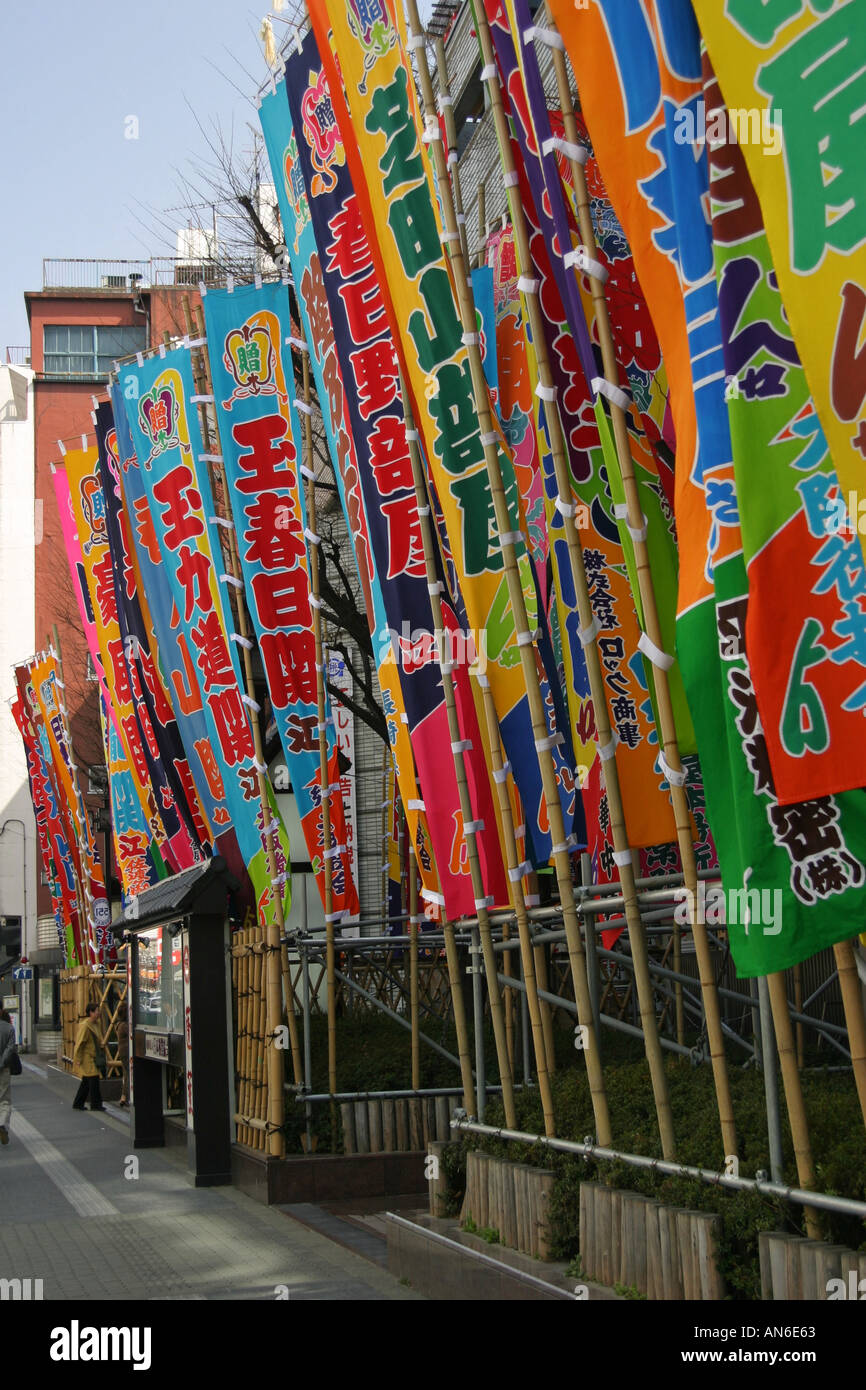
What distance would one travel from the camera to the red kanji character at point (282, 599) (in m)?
12.5

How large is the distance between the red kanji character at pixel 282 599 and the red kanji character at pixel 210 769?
2060 mm

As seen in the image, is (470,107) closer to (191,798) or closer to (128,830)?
(128,830)

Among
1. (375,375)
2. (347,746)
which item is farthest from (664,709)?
(347,746)

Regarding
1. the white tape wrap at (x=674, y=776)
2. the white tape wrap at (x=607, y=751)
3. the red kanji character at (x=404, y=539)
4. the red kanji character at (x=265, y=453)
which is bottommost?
the white tape wrap at (x=674, y=776)

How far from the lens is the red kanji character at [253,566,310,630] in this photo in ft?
41.0

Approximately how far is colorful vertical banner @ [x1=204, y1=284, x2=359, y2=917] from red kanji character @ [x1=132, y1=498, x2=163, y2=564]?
252 cm

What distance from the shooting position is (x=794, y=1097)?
5.44 meters

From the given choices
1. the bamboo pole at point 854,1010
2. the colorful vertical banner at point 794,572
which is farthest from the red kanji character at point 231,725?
the colorful vertical banner at point 794,572

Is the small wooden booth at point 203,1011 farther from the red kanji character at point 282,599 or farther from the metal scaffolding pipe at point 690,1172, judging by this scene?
the metal scaffolding pipe at point 690,1172

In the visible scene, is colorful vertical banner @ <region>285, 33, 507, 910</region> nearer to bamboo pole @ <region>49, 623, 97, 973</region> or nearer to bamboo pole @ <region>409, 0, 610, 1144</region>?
bamboo pole @ <region>409, 0, 610, 1144</region>

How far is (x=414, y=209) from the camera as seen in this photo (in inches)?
325

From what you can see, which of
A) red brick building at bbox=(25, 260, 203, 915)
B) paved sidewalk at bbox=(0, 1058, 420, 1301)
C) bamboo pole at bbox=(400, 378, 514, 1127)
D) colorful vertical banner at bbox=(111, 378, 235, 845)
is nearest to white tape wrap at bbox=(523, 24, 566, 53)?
bamboo pole at bbox=(400, 378, 514, 1127)
